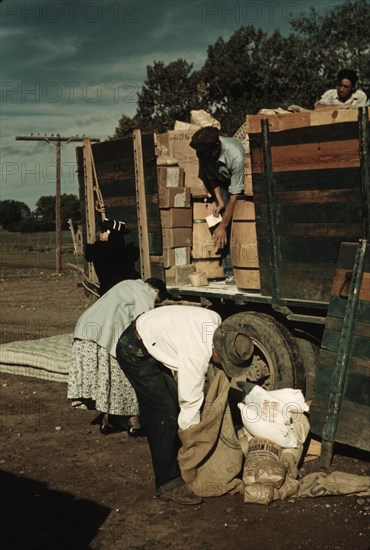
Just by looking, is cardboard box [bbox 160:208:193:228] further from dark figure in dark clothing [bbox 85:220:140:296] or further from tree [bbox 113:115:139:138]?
tree [bbox 113:115:139:138]

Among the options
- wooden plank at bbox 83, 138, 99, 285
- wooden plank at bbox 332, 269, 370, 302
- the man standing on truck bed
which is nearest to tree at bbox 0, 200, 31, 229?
wooden plank at bbox 83, 138, 99, 285

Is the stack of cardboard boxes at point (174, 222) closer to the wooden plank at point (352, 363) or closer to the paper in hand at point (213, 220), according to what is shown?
the paper in hand at point (213, 220)

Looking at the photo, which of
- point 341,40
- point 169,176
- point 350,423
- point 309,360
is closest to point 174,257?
point 169,176

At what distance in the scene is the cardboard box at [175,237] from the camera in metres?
7.70

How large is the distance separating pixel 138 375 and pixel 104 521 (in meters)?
1.15

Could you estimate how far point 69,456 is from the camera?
21.5ft

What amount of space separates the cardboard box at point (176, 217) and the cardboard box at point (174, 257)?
0.81 feet

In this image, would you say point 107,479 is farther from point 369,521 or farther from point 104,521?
point 369,521

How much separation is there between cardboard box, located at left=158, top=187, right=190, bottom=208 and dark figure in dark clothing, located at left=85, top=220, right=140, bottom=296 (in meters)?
0.67

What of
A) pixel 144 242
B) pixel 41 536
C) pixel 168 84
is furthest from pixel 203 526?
pixel 168 84

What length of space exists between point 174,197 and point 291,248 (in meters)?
1.73

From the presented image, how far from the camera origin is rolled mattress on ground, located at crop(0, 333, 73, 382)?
360 inches

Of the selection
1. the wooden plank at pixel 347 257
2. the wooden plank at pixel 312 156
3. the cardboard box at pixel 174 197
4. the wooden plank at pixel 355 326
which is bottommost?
the wooden plank at pixel 355 326

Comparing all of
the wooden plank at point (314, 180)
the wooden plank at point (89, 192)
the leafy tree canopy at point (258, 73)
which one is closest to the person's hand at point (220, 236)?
the wooden plank at point (314, 180)
